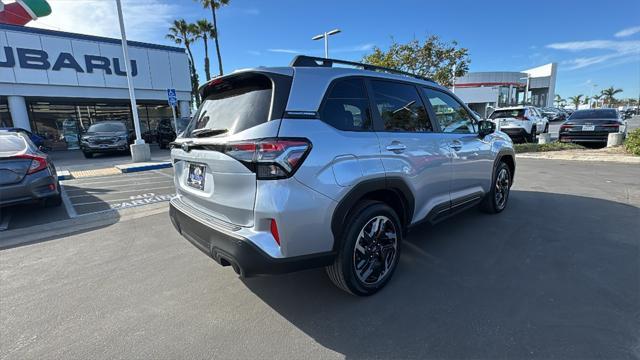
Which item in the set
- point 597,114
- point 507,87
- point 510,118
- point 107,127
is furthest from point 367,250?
point 507,87

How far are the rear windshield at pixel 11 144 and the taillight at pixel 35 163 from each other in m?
0.23

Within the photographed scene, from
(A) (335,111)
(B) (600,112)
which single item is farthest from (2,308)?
(B) (600,112)

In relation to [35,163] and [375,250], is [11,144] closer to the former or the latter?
[35,163]

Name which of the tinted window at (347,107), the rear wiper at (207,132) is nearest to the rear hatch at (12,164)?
the rear wiper at (207,132)

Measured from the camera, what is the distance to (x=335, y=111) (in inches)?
97.9

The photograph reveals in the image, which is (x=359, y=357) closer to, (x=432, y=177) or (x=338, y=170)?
(x=338, y=170)

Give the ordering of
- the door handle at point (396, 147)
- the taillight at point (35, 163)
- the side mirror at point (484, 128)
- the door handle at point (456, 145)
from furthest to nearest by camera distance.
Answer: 1. the taillight at point (35, 163)
2. the side mirror at point (484, 128)
3. the door handle at point (456, 145)
4. the door handle at point (396, 147)

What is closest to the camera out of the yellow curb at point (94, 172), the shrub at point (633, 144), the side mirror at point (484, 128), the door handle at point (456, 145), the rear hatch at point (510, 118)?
the door handle at point (456, 145)

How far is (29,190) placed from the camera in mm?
4836

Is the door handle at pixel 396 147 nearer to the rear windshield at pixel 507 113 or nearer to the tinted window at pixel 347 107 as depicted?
the tinted window at pixel 347 107

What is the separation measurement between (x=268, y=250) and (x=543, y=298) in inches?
90.5

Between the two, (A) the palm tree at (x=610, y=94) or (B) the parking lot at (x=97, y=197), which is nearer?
(B) the parking lot at (x=97, y=197)

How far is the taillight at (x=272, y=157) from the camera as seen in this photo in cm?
210

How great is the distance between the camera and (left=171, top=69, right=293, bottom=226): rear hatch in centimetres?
218
